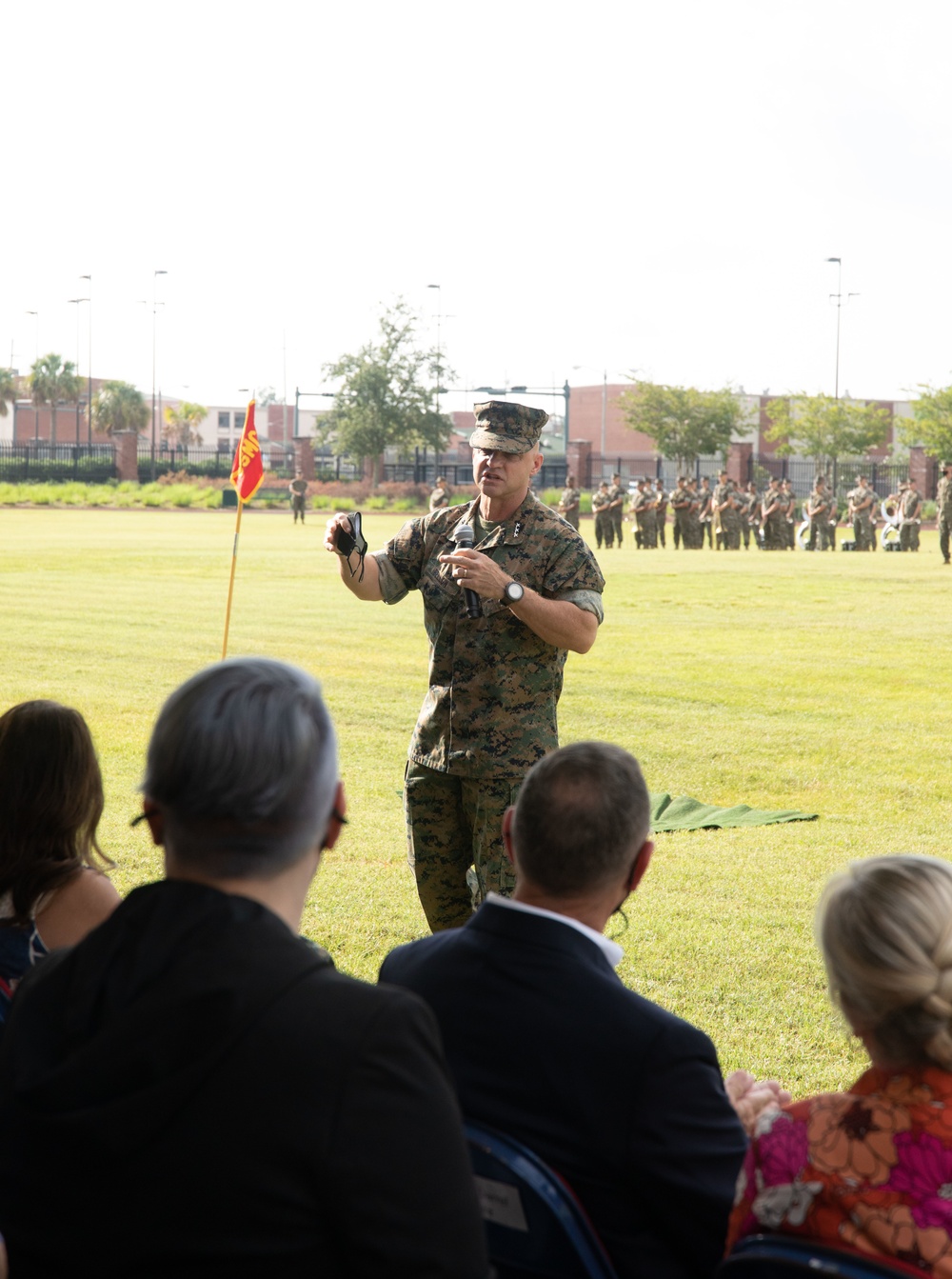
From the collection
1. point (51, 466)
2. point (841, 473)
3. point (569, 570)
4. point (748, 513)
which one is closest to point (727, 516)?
point (748, 513)

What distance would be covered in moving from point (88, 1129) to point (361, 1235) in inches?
12.8

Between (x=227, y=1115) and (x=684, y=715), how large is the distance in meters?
9.86

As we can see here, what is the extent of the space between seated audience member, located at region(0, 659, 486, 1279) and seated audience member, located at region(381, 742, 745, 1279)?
519 millimetres

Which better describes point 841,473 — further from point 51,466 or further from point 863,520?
point 51,466

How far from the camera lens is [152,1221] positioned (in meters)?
1.55

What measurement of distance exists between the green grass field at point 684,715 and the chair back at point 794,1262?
2.69m

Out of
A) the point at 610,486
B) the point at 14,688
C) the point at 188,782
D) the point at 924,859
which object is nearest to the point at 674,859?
the point at 924,859

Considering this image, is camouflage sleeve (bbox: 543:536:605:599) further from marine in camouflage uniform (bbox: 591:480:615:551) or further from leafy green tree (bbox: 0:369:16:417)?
leafy green tree (bbox: 0:369:16:417)

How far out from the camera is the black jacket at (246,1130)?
59.5 inches

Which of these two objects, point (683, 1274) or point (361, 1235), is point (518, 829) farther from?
point (361, 1235)

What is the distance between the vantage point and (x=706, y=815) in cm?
792

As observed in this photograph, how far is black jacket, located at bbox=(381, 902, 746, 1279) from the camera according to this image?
6.78 ft

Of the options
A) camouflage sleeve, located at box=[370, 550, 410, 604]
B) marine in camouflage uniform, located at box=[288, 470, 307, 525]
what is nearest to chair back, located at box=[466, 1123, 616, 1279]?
camouflage sleeve, located at box=[370, 550, 410, 604]

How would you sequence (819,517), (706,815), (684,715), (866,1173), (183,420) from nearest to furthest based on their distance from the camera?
(866,1173) < (706,815) < (684,715) < (819,517) < (183,420)
